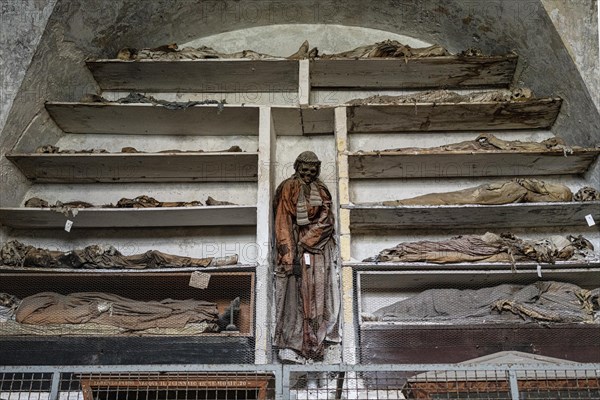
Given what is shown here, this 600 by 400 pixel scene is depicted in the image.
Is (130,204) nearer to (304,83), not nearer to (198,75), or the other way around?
(198,75)

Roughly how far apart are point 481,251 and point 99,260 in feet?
8.74

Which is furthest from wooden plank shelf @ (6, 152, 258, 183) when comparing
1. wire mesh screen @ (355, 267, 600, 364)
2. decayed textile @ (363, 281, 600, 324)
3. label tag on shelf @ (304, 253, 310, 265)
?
decayed textile @ (363, 281, 600, 324)

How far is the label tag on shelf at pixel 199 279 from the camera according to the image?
4695 millimetres

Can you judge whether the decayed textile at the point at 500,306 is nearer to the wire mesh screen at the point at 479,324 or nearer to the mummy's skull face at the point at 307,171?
the wire mesh screen at the point at 479,324

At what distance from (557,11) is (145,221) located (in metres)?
3.43

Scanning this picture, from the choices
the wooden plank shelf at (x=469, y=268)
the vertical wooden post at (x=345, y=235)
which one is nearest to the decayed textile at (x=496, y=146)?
the vertical wooden post at (x=345, y=235)

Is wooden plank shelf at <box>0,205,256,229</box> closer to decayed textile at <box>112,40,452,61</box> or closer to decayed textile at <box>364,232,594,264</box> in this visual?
decayed textile at <box>364,232,594,264</box>

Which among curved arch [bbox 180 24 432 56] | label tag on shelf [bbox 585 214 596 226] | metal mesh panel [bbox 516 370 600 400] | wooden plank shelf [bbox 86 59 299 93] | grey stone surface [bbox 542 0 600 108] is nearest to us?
metal mesh panel [bbox 516 370 600 400]

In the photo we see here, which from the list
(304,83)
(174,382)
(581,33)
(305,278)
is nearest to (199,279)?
(305,278)

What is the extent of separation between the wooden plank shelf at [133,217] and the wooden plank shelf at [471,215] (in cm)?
87

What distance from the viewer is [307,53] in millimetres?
5613

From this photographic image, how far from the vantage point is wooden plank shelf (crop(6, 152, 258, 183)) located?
516 centimetres

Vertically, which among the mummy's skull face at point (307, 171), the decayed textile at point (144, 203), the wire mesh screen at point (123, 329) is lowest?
the wire mesh screen at point (123, 329)

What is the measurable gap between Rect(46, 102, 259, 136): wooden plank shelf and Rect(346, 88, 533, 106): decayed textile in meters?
0.91
